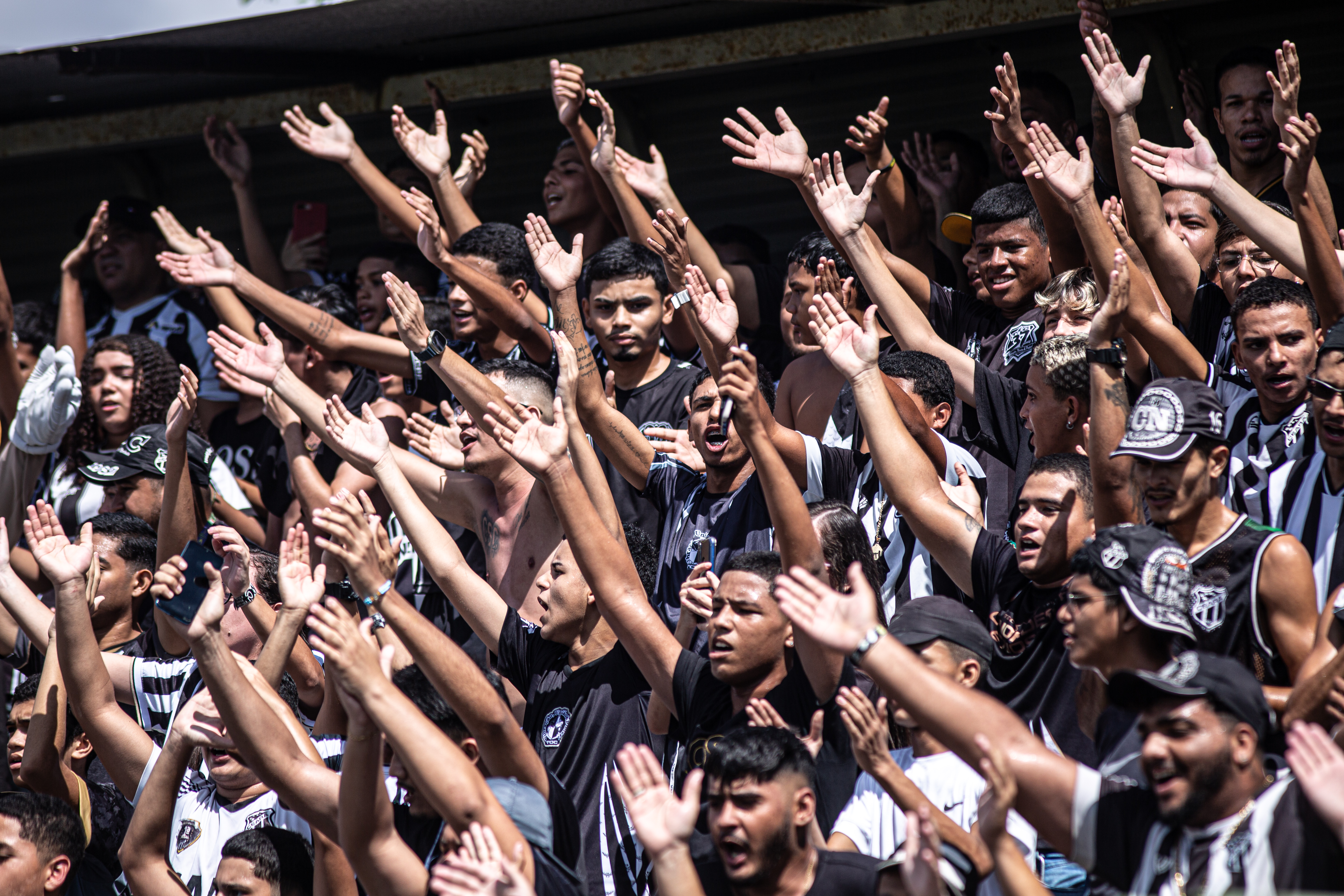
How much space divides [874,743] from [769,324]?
3.32m

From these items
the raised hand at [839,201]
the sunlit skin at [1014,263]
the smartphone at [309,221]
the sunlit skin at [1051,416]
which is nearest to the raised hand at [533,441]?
the raised hand at [839,201]

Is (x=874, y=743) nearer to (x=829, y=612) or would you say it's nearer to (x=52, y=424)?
(x=829, y=612)

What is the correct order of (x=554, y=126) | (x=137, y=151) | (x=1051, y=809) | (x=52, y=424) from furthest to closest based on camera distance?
(x=137, y=151), (x=554, y=126), (x=52, y=424), (x=1051, y=809)

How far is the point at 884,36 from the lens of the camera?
254 inches

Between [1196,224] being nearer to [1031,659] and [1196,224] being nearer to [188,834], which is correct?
[1031,659]

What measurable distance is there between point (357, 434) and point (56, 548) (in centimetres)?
99

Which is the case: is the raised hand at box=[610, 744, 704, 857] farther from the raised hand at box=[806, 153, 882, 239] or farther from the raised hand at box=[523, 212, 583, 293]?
the raised hand at box=[523, 212, 583, 293]

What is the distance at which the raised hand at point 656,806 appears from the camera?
3098 mm

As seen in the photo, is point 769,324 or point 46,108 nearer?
point 769,324

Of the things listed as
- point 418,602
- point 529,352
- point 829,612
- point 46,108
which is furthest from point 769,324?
point 46,108

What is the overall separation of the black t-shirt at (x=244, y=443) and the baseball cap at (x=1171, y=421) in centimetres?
451

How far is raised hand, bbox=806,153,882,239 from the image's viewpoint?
16.5 feet

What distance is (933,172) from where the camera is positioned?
6312 mm

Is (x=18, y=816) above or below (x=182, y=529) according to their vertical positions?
below
